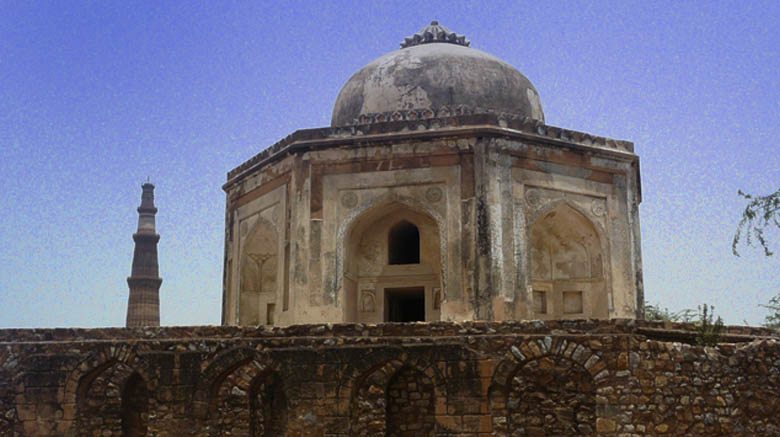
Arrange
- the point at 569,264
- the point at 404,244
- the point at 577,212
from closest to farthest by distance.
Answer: the point at 577,212, the point at 569,264, the point at 404,244

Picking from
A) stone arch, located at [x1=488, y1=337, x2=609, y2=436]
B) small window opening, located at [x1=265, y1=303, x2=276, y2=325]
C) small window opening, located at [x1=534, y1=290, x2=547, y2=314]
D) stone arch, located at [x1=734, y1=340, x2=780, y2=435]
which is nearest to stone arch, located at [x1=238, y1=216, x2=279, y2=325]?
small window opening, located at [x1=265, y1=303, x2=276, y2=325]

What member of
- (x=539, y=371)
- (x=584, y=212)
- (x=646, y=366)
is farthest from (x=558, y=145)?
(x=646, y=366)

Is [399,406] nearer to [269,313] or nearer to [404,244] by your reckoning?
[404,244]

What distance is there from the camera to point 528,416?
31.1 ft

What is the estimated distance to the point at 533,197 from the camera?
520 inches

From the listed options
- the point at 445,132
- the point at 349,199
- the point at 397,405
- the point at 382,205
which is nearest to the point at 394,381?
the point at 397,405

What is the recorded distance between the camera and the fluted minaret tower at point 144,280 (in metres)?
36.2

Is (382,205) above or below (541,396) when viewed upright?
above

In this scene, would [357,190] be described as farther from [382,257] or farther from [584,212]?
[584,212]

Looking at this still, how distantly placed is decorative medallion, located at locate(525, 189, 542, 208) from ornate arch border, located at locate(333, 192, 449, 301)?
4.47ft

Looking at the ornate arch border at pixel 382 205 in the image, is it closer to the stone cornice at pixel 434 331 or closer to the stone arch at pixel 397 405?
the stone arch at pixel 397 405

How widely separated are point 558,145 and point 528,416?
5.24 metres

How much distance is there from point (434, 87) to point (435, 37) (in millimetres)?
1943

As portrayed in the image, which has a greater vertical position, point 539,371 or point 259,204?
point 259,204
